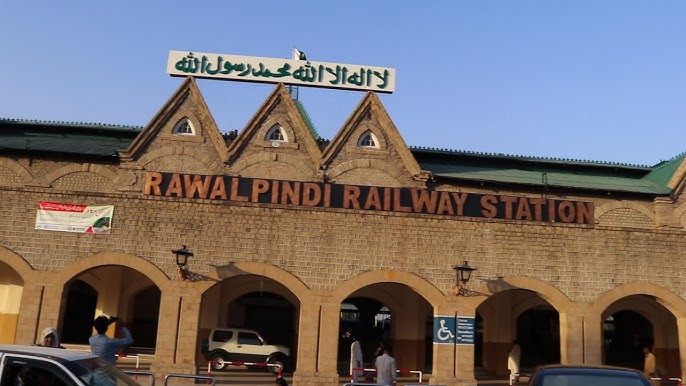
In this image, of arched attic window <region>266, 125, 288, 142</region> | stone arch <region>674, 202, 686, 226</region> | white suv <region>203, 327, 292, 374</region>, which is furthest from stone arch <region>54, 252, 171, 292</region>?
stone arch <region>674, 202, 686, 226</region>

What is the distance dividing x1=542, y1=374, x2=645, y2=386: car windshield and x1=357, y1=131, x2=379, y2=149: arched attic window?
17.2 metres

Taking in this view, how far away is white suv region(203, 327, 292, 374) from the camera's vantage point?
72.1ft

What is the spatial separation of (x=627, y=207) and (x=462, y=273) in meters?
10.2

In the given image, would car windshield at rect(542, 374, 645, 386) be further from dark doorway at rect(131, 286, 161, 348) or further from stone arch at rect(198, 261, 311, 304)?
dark doorway at rect(131, 286, 161, 348)

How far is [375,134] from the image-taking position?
23.8 meters

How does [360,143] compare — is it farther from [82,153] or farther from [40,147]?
[40,147]

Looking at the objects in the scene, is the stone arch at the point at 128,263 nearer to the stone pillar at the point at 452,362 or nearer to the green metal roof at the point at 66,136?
the green metal roof at the point at 66,136

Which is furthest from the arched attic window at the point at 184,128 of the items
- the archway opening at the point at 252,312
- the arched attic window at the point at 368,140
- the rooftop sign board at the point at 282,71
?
the arched attic window at the point at 368,140

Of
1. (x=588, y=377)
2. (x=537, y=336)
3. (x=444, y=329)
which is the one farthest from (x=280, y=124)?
(x=588, y=377)

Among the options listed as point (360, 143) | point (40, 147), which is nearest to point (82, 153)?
point (40, 147)

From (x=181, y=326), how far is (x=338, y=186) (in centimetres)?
667

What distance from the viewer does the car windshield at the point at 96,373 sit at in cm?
663

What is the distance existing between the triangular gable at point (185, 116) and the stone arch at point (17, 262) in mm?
5745

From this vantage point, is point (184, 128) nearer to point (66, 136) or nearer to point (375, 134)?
point (66, 136)
